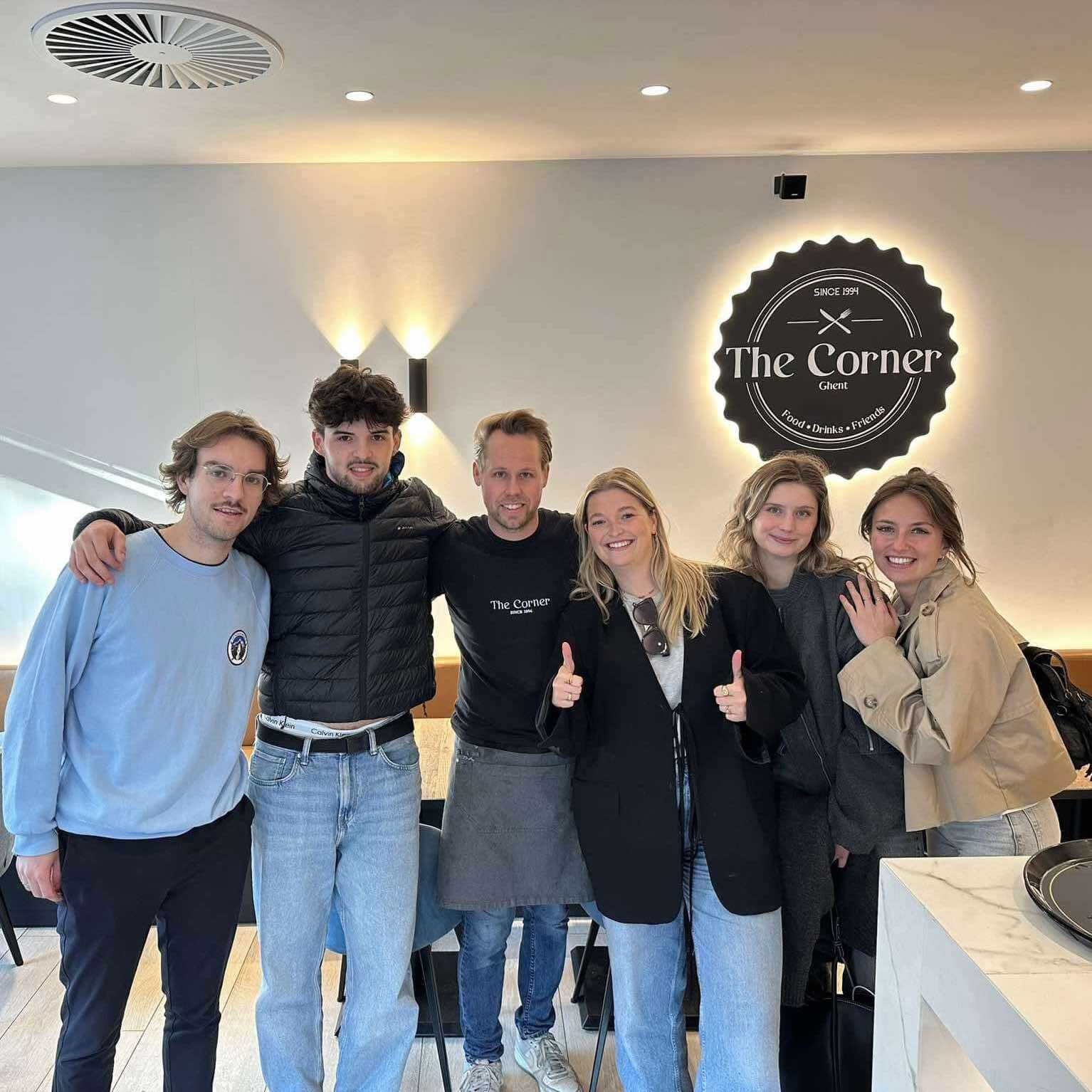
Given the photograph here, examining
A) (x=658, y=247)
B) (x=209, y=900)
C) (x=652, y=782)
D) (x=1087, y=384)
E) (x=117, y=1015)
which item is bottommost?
(x=117, y=1015)

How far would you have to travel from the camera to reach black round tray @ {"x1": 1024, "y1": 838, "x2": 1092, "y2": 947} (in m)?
1.06

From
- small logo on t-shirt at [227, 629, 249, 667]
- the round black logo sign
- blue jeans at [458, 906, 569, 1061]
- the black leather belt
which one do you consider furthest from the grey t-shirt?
the round black logo sign

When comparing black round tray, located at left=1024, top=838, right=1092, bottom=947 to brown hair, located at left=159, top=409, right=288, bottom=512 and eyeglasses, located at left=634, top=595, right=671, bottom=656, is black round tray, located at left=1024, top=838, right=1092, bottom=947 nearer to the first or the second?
eyeglasses, located at left=634, top=595, right=671, bottom=656

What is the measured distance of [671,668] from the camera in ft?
6.93

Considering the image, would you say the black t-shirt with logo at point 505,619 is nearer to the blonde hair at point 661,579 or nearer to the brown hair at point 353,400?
the blonde hair at point 661,579

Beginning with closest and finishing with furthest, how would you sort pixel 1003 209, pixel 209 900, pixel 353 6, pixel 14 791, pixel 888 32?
pixel 14 791 → pixel 209 900 → pixel 353 6 → pixel 888 32 → pixel 1003 209

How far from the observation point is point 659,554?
7.14ft

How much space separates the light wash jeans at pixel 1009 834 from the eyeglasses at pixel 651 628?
759 millimetres

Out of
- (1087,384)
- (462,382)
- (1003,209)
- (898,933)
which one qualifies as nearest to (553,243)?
(462,382)

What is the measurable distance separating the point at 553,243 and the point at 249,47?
1740 mm

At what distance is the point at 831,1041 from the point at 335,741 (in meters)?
1.27

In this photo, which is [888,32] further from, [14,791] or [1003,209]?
[14,791]

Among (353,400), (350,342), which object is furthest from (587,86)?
(353,400)

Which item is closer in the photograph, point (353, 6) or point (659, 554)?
point (659, 554)
